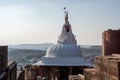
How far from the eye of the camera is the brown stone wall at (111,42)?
486 inches

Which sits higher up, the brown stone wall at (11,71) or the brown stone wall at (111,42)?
the brown stone wall at (111,42)

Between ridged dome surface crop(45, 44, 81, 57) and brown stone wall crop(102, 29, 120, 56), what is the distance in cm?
2457

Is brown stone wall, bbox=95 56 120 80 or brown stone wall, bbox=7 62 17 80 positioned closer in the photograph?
brown stone wall, bbox=95 56 120 80

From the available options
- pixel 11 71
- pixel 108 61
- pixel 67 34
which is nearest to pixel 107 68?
pixel 108 61

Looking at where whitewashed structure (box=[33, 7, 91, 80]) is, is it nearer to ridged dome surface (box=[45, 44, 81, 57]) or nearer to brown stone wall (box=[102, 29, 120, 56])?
ridged dome surface (box=[45, 44, 81, 57])

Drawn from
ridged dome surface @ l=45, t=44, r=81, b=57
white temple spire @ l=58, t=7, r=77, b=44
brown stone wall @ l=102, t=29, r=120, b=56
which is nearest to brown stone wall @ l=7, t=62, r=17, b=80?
ridged dome surface @ l=45, t=44, r=81, b=57

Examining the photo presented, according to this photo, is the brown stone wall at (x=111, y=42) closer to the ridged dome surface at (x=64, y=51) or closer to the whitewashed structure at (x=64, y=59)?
the whitewashed structure at (x=64, y=59)

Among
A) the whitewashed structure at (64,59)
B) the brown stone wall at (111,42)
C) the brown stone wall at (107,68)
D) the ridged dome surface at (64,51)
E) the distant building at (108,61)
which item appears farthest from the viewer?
the ridged dome surface at (64,51)

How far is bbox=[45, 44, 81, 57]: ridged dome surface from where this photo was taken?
37312 millimetres

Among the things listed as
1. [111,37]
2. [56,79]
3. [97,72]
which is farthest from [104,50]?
[56,79]

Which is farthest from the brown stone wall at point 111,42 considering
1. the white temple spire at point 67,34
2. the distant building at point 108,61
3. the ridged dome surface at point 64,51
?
the white temple spire at point 67,34

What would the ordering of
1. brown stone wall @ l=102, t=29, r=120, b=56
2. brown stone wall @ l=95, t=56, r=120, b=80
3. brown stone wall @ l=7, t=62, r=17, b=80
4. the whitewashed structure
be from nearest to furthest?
1. brown stone wall @ l=95, t=56, r=120, b=80
2. brown stone wall @ l=102, t=29, r=120, b=56
3. brown stone wall @ l=7, t=62, r=17, b=80
4. the whitewashed structure

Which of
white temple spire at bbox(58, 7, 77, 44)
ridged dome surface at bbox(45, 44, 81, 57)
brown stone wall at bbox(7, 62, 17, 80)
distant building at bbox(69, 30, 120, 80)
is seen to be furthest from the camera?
white temple spire at bbox(58, 7, 77, 44)

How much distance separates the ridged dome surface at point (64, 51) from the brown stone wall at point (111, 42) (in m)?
24.6
